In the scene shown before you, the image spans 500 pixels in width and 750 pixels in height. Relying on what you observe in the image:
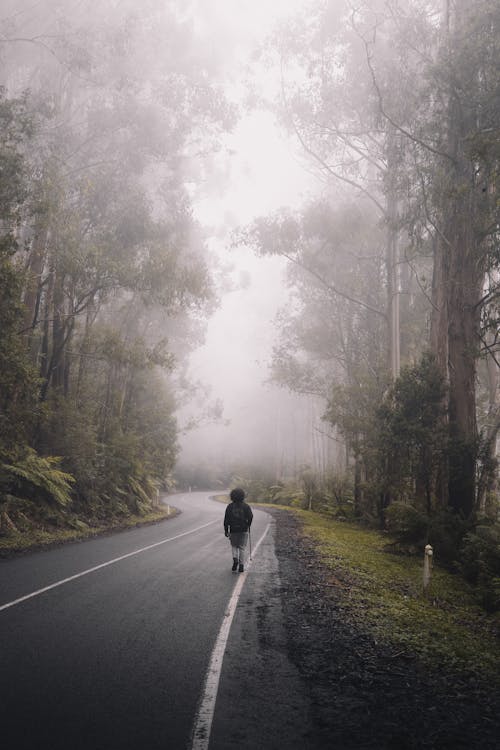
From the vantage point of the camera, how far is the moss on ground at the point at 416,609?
20.2 feet

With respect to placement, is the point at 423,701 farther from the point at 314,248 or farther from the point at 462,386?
the point at 314,248

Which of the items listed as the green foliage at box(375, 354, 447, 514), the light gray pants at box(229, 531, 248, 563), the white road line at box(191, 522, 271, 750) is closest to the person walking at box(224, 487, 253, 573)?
the light gray pants at box(229, 531, 248, 563)

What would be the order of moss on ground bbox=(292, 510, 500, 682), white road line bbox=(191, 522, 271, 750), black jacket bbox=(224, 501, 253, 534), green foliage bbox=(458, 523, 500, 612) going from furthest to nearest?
black jacket bbox=(224, 501, 253, 534) → green foliage bbox=(458, 523, 500, 612) → moss on ground bbox=(292, 510, 500, 682) → white road line bbox=(191, 522, 271, 750)

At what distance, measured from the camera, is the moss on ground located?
6145mm

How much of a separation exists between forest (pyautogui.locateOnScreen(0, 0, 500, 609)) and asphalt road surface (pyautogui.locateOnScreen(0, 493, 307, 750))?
15.5 ft

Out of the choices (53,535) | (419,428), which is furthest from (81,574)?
(419,428)

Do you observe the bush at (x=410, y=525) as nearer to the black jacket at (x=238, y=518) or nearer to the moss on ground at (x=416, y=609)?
the moss on ground at (x=416, y=609)

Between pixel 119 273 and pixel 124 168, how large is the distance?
7667 millimetres

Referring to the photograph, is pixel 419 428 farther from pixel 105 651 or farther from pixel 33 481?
pixel 105 651

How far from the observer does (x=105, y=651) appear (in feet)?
17.9

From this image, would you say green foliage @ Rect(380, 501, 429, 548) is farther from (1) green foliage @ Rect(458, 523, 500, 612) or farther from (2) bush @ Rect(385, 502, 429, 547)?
(1) green foliage @ Rect(458, 523, 500, 612)

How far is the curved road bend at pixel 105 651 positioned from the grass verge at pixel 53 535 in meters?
1.35

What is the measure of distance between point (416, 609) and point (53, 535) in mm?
10138

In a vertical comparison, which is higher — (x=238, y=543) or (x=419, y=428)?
(x=419, y=428)
